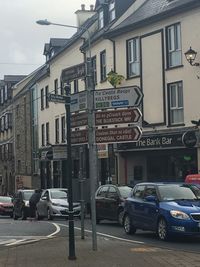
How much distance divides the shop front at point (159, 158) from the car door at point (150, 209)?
1111 centimetres

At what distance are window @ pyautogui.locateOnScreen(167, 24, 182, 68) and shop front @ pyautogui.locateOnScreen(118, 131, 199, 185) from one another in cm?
365

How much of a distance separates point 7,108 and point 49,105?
801 inches

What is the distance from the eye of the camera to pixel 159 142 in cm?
2967

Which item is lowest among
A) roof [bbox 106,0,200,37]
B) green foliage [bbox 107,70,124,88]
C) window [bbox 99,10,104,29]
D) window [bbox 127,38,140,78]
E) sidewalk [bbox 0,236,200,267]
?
sidewalk [bbox 0,236,200,267]

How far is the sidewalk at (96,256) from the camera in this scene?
10875 mm

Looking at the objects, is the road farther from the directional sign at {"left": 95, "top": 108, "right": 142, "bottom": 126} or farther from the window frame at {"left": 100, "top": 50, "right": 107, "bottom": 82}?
the window frame at {"left": 100, "top": 50, "right": 107, "bottom": 82}

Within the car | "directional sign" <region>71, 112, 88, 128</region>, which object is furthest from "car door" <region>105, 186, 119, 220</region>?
"directional sign" <region>71, 112, 88, 128</region>

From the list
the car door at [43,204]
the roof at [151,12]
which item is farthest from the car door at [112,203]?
the roof at [151,12]

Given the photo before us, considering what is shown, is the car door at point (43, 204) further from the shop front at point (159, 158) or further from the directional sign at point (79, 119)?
the directional sign at point (79, 119)

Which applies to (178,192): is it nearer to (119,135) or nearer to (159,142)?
(119,135)

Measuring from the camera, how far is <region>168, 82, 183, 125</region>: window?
28.9 m

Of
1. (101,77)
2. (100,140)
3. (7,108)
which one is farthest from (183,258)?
(7,108)

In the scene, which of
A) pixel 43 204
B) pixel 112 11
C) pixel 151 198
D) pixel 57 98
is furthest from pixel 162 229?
pixel 112 11

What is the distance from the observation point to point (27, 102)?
56.9 m
